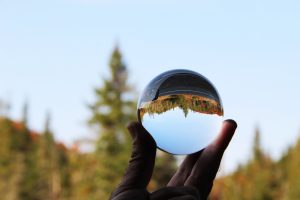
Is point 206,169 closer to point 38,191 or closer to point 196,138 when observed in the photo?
point 196,138

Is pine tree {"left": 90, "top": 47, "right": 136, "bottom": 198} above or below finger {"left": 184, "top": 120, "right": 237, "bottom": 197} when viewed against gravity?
below

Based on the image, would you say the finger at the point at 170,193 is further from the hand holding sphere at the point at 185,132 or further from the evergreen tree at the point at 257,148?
the evergreen tree at the point at 257,148

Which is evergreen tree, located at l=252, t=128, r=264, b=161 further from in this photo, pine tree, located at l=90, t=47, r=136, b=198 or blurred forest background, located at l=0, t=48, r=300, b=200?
pine tree, located at l=90, t=47, r=136, b=198

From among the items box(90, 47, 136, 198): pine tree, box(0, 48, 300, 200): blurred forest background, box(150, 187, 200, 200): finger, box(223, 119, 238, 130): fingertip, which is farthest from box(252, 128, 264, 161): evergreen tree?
box(150, 187, 200, 200): finger

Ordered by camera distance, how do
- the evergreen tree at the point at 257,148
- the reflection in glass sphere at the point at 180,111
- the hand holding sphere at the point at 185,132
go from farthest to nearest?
the evergreen tree at the point at 257,148
the reflection in glass sphere at the point at 180,111
the hand holding sphere at the point at 185,132

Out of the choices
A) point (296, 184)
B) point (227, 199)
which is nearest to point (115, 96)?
point (296, 184)

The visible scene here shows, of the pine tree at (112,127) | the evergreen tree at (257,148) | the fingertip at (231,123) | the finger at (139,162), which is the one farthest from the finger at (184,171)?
the evergreen tree at (257,148)
